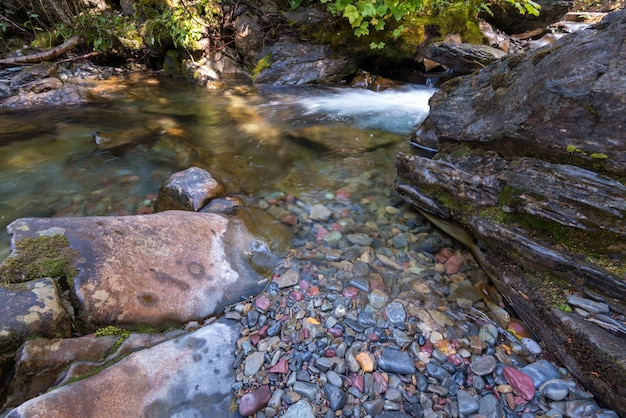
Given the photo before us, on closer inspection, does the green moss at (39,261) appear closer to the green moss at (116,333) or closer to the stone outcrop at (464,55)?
the green moss at (116,333)

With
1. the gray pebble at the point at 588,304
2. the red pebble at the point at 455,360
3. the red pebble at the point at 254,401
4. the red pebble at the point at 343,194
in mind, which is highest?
the gray pebble at the point at 588,304

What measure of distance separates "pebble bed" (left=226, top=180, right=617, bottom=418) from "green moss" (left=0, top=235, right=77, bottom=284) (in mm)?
1314

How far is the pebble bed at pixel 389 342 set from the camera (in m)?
1.95

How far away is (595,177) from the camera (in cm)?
246

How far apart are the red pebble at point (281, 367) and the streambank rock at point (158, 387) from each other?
0.27 m

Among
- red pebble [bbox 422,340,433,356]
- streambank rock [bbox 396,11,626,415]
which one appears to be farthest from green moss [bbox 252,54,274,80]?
red pebble [bbox 422,340,433,356]

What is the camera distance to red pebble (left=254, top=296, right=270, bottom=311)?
266cm

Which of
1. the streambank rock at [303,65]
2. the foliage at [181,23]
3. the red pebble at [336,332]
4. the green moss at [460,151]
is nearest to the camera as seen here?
the red pebble at [336,332]

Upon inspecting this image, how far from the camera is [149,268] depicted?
2643 mm

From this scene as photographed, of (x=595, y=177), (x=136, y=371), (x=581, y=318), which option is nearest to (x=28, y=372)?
(x=136, y=371)

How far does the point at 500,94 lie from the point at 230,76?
9406 mm

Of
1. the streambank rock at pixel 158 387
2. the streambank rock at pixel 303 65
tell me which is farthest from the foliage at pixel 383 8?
the streambank rock at pixel 158 387

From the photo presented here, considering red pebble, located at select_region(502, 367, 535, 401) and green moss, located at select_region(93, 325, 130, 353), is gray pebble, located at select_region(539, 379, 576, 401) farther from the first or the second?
green moss, located at select_region(93, 325, 130, 353)

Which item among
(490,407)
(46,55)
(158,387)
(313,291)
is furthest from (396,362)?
(46,55)
